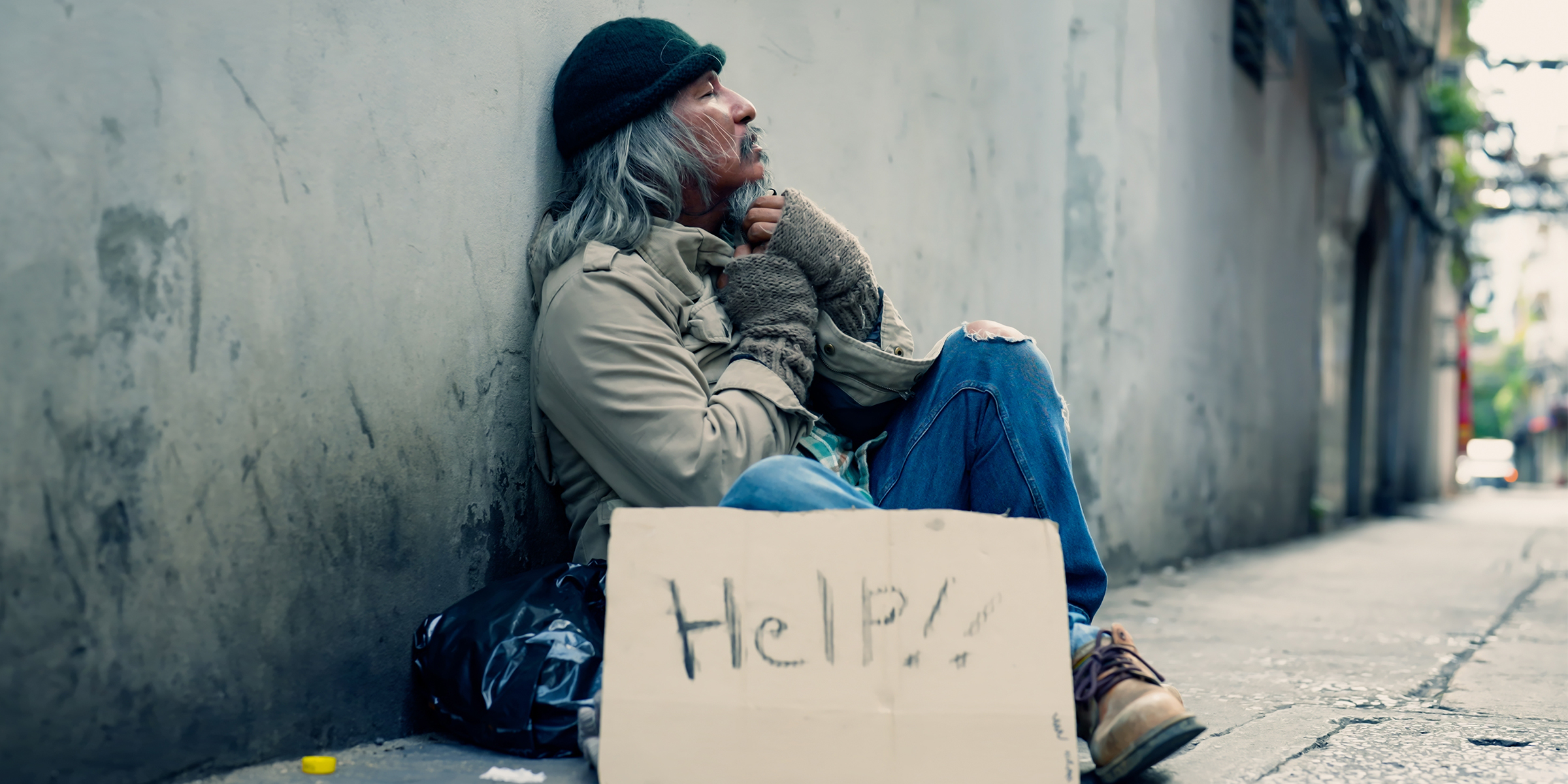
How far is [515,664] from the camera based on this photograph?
1.71m

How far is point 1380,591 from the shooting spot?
439 cm

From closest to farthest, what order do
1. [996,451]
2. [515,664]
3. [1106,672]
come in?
1. [1106,672]
2. [515,664]
3. [996,451]

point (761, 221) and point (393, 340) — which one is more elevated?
point (761, 221)

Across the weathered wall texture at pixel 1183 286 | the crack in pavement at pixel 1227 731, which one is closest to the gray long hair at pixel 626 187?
the crack in pavement at pixel 1227 731

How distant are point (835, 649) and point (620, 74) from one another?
1.18 m

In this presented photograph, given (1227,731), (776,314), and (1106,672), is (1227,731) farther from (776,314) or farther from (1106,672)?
(776,314)

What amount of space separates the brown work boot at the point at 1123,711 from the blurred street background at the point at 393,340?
0.21 metres

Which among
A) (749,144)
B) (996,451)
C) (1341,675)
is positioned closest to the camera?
(996,451)

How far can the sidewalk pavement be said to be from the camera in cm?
171


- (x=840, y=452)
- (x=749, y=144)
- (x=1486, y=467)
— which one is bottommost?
(x=1486, y=467)

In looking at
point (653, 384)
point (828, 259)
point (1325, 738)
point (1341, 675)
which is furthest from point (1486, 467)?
point (653, 384)

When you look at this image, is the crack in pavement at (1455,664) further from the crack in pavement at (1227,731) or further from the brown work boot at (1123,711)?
the brown work boot at (1123,711)

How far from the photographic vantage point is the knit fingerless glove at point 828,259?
2062 mm

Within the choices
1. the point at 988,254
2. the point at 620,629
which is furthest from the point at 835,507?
the point at 988,254
